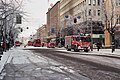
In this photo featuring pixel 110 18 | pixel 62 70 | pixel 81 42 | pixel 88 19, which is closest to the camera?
pixel 62 70

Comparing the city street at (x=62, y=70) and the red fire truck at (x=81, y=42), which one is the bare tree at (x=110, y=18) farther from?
the city street at (x=62, y=70)

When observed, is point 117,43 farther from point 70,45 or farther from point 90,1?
point 90,1

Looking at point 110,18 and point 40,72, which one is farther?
point 110,18

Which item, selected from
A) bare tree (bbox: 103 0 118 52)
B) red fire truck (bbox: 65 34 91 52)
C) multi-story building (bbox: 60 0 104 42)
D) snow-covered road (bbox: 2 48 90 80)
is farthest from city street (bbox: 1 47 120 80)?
multi-story building (bbox: 60 0 104 42)

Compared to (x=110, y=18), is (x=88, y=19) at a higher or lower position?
higher

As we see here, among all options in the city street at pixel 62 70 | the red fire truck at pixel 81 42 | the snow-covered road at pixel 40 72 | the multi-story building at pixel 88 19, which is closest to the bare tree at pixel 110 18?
the red fire truck at pixel 81 42

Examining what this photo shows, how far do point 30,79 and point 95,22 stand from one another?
8103 centimetres

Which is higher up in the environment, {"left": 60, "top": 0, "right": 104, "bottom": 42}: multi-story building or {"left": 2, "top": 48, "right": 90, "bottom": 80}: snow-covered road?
{"left": 60, "top": 0, "right": 104, "bottom": 42}: multi-story building

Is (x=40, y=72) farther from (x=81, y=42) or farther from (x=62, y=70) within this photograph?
(x=81, y=42)

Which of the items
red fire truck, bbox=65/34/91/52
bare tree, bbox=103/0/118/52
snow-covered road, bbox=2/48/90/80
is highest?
bare tree, bbox=103/0/118/52

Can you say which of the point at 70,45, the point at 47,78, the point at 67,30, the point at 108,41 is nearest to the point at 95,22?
the point at 67,30

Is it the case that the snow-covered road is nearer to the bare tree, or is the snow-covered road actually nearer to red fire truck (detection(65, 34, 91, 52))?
the bare tree

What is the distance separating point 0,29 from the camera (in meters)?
59.0

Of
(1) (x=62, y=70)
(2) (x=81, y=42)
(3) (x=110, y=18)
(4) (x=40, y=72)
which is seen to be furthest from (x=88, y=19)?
(4) (x=40, y=72)
